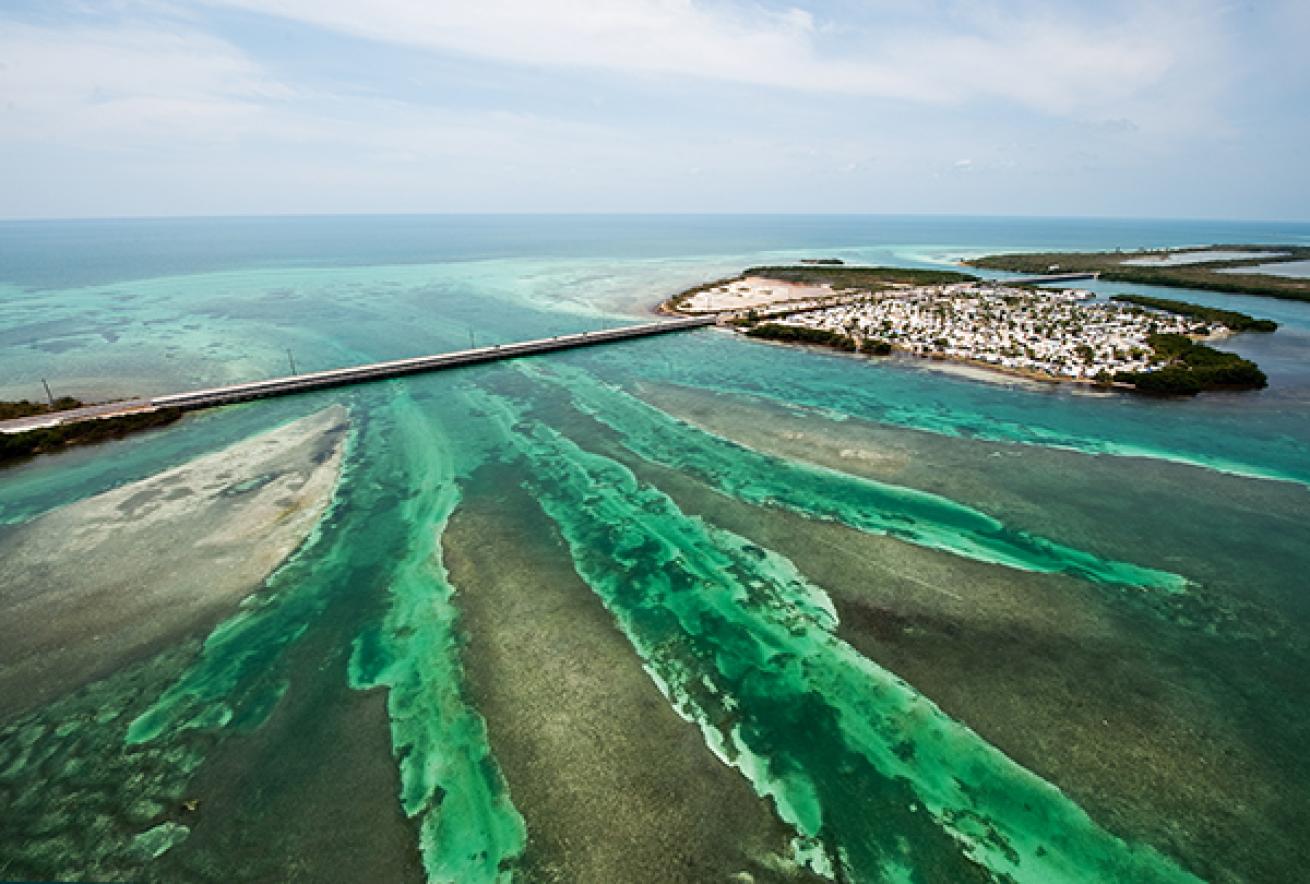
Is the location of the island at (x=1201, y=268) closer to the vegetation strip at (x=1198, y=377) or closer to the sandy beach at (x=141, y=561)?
the vegetation strip at (x=1198, y=377)

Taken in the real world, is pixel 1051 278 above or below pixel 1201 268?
below

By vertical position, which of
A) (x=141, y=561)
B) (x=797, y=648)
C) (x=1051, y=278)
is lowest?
(x=141, y=561)

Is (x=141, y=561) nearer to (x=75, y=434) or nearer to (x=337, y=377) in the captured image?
(x=75, y=434)

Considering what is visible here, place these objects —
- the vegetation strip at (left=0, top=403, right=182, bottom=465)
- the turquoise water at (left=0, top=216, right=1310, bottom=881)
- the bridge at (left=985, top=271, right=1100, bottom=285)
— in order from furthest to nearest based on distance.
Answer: the bridge at (left=985, top=271, right=1100, bottom=285) → the vegetation strip at (left=0, top=403, right=182, bottom=465) → the turquoise water at (left=0, top=216, right=1310, bottom=881)

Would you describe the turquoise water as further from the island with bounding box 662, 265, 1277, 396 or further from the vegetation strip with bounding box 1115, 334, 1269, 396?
the island with bounding box 662, 265, 1277, 396

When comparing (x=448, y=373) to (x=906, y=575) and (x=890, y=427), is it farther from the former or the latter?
(x=906, y=575)

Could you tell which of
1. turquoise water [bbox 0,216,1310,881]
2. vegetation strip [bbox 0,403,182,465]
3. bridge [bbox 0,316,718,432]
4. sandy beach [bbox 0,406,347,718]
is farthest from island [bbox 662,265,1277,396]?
vegetation strip [bbox 0,403,182,465]

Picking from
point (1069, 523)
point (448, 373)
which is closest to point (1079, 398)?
point (1069, 523)

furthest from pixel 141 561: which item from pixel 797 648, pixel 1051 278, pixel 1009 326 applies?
pixel 1051 278
